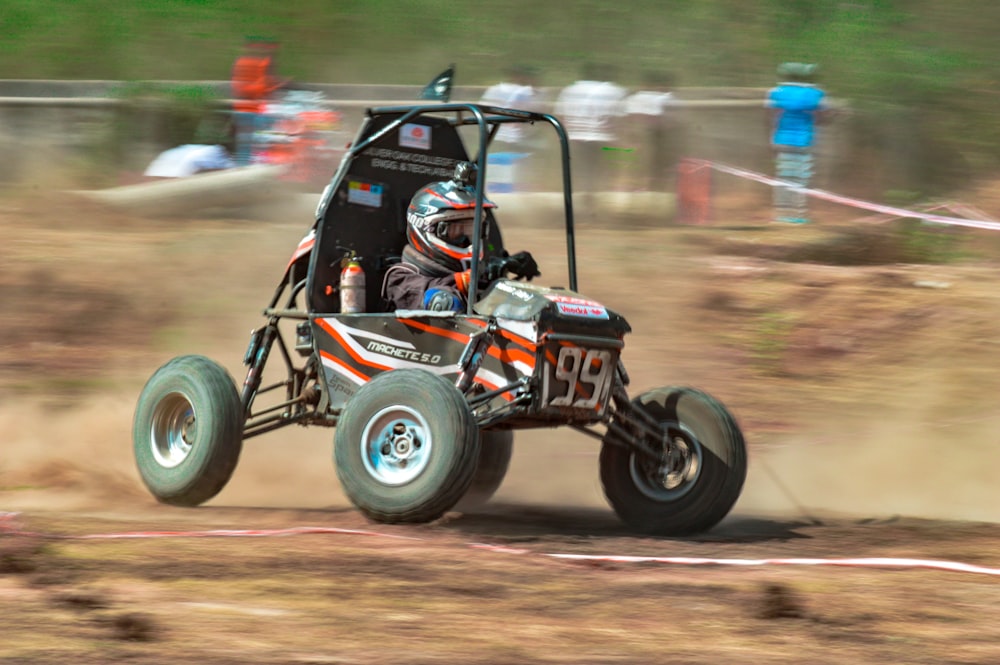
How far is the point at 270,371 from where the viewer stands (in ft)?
35.9

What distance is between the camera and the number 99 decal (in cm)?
701

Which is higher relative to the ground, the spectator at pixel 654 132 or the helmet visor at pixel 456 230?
the spectator at pixel 654 132

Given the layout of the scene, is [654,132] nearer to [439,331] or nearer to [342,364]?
[342,364]

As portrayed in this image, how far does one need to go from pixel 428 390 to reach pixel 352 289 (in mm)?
1392

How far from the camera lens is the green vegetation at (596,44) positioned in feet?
62.1

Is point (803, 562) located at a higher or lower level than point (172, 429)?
lower

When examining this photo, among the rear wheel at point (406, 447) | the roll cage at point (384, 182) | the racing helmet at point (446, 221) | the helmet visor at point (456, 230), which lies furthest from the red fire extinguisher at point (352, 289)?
the rear wheel at point (406, 447)

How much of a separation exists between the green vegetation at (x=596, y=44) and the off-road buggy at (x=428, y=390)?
424 inches

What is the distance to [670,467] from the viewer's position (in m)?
7.55

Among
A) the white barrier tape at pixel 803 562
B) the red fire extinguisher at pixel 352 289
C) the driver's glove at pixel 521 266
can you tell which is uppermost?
the driver's glove at pixel 521 266

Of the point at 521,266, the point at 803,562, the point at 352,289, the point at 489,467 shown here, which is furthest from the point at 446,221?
the point at 803,562

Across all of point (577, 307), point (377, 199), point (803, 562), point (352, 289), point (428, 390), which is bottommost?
point (803, 562)

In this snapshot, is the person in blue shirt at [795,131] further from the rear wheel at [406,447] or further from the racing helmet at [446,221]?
the rear wheel at [406,447]

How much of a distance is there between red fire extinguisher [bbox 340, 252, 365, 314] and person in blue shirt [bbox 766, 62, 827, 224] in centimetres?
830
